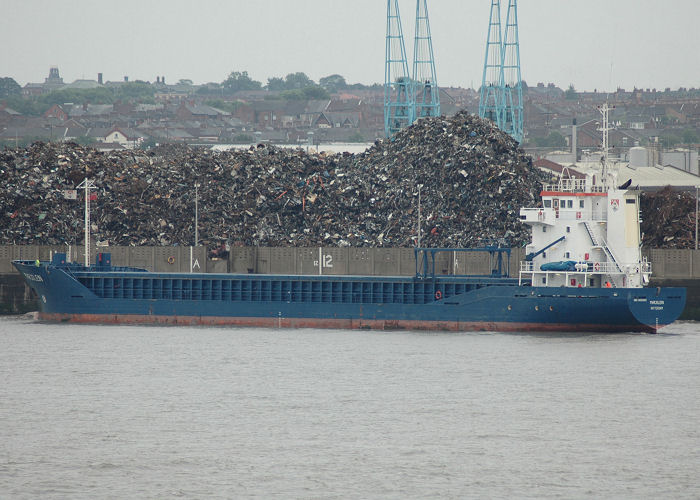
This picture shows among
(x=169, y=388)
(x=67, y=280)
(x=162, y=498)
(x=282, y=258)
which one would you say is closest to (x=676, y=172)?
(x=282, y=258)

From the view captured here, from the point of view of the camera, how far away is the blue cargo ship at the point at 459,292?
161 ft

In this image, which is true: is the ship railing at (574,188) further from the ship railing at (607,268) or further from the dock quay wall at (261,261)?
the dock quay wall at (261,261)

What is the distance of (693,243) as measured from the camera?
64.9 metres

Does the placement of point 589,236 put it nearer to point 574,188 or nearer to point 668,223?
point 574,188

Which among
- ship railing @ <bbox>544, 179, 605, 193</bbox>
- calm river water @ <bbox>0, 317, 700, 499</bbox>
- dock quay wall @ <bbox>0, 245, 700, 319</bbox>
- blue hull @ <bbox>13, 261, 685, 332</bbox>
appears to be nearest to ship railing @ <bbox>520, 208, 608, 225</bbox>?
ship railing @ <bbox>544, 179, 605, 193</bbox>

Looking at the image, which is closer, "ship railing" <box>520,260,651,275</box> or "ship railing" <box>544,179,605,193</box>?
"ship railing" <box>520,260,651,275</box>

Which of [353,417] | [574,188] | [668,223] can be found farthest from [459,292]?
[668,223]

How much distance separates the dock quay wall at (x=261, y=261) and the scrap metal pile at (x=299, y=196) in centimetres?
277

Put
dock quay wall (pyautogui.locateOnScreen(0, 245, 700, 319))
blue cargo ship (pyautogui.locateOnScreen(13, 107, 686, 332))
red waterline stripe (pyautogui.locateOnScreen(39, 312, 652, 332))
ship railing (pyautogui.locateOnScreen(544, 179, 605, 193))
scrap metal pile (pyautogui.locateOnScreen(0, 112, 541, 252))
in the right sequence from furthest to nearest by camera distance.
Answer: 1. scrap metal pile (pyautogui.locateOnScreen(0, 112, 541, 252))
2. dock quay wall (pyautogui.locateOnScreen(0, 245, 700, 319))
3. ship railing (pyautogui.locateOnScreen(544, 179, 605, 193))
4. red waterline stripe (pyautogui.locateOnScreen(39, 312, 652, 332))
5. blue cargo ship (pyautogui.locateOnScreen(13, 107, 686, 332))

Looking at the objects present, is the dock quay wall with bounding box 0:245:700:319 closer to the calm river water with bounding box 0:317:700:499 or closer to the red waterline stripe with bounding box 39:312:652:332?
the red waterline stripe with bounding box 39:312:652:332

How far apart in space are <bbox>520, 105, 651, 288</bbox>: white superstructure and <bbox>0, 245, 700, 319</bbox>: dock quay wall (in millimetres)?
10081

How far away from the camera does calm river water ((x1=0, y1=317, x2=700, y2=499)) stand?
93.1 ft

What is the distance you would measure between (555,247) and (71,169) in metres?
36.7

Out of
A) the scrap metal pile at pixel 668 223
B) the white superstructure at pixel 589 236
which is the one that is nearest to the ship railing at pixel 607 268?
the white superstructure at pixel 589 236
